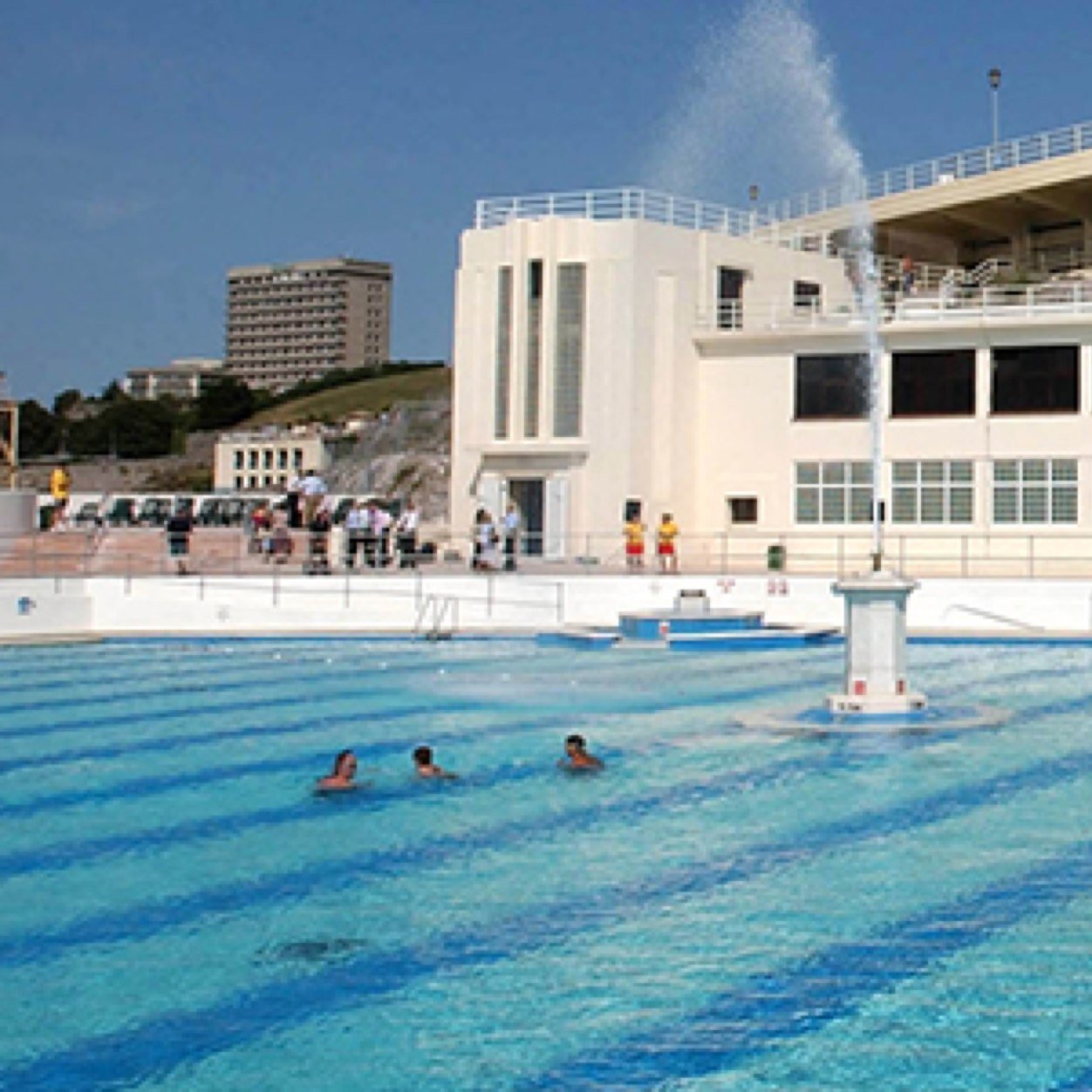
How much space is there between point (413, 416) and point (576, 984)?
82899 mm

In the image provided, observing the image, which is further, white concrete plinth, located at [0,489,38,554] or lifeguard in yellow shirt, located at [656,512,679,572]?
lifeguard in yellow shirt, located at [656,512,679,572]

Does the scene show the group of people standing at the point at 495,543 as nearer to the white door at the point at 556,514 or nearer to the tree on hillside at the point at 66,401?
the white door at the point at 556,514

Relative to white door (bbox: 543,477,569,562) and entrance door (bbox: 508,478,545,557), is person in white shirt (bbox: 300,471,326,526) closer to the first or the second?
entrance door (bbox: 508,478,545,557)

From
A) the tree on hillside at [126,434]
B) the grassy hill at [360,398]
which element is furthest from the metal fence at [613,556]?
the tree on hillside at [126,434]

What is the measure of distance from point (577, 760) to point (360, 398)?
15013cm

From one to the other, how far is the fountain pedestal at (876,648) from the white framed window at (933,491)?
17748 mm

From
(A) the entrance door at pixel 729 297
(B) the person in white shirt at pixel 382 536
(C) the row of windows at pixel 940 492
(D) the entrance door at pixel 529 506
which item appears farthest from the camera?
(A) the entrance door at pixel 729 297

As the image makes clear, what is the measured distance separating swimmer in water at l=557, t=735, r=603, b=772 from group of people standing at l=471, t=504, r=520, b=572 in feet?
52.4

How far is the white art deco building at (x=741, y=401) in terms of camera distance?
33.2m

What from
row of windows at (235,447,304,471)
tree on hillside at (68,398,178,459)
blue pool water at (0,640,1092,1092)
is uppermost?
tree on hillside at (68,398,178,459)

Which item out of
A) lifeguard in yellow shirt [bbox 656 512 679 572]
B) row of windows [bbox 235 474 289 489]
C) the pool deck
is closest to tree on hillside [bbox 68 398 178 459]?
row of windows [bbox 235 474 289 489]

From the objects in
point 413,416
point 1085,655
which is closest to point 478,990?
point 1085,655

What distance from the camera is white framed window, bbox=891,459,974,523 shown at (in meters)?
33.7

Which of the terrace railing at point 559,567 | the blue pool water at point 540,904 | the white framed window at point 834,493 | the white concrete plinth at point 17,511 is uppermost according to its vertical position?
the white framed window at point 834,493
